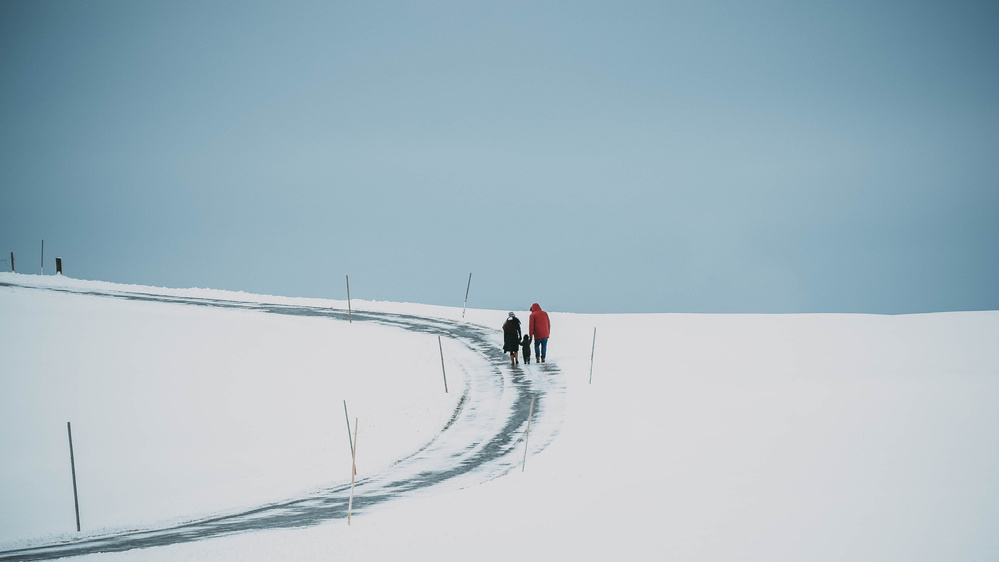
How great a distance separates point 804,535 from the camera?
440 inches

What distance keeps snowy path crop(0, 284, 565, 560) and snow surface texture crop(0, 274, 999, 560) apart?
19.2 inches

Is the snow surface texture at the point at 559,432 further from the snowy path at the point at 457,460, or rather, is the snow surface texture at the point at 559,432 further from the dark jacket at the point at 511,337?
the dark jacket at the point at 511,337

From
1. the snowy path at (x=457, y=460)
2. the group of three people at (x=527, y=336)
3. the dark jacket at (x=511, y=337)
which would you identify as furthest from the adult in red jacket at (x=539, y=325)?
the snowy path at (x=457, y=460)

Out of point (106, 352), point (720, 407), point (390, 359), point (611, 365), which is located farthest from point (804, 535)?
point (106, 352)

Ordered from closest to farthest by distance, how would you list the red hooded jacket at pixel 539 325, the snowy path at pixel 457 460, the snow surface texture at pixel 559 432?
the snow surface texture at pixel 559 432, the snowy path at pixel 457 460, the red hooded jacket at pixel 539 325

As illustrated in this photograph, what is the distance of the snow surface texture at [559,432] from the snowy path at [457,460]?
49 cm

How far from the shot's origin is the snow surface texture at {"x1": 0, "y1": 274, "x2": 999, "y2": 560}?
1180 cm

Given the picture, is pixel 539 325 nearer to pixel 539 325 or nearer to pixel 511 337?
pixel 539 325

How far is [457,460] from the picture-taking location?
713 inches

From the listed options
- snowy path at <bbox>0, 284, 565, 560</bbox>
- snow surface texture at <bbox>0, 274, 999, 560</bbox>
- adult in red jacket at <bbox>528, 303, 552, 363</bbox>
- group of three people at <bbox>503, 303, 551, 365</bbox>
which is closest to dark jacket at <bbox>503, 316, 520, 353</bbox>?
group of three people at <bbox>503, 303, 551, 365</bbox>

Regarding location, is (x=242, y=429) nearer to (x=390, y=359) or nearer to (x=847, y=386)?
(x=390, y=359)

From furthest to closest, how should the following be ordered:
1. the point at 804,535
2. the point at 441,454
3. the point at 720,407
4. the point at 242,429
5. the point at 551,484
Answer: the point at 242,429
the point at 720,407
the point at 441,454
the point at 551,484
the point at 804,535

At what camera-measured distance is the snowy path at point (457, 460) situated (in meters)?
13.7

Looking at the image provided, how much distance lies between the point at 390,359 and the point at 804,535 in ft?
63.6
